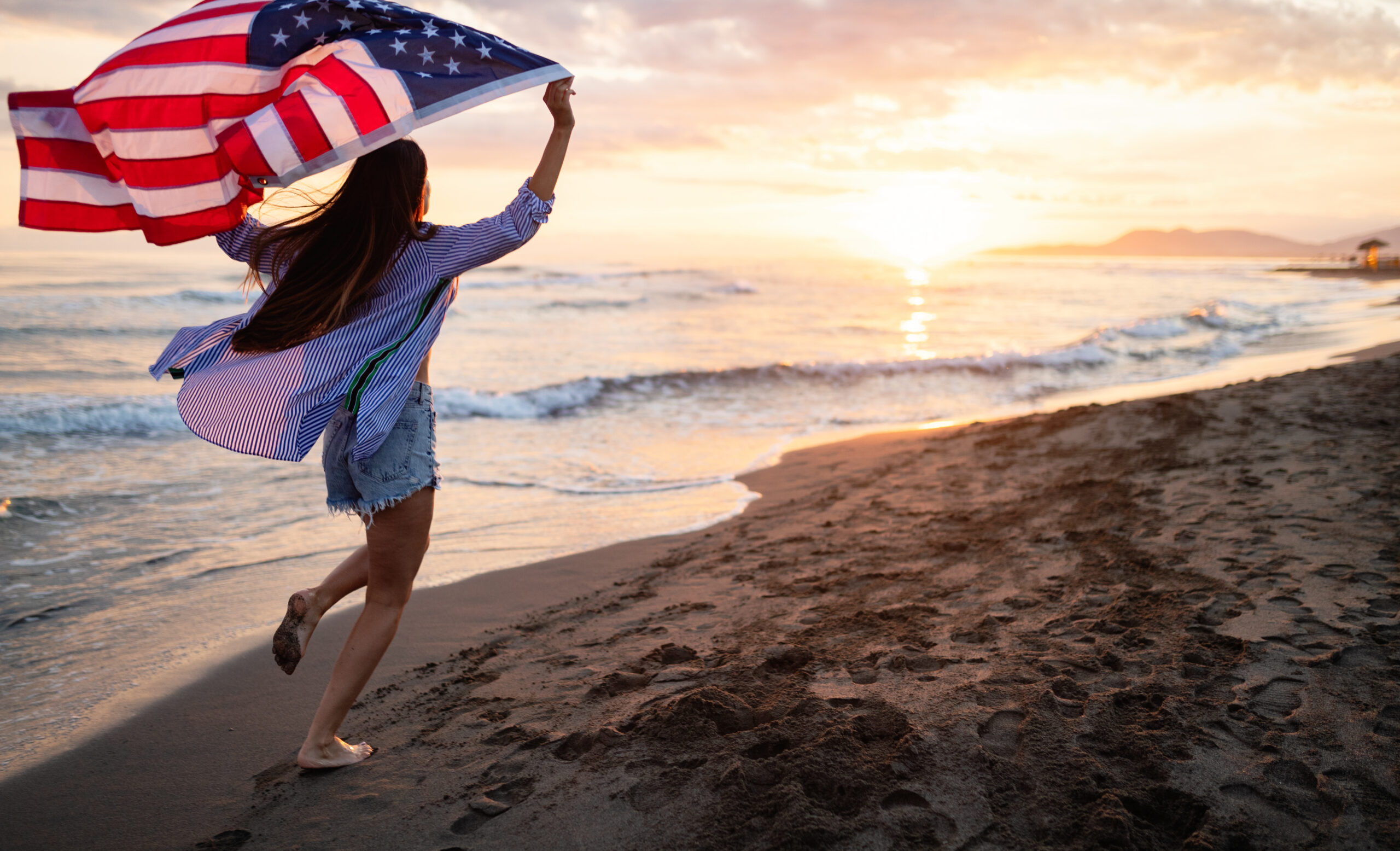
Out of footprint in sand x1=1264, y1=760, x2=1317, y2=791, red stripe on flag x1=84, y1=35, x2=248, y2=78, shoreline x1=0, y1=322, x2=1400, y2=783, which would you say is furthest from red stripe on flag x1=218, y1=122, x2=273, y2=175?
footprint in sand x1=1264, y1=760, x2=1317, y2=791

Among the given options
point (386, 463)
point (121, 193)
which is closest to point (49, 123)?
point (121, 193)

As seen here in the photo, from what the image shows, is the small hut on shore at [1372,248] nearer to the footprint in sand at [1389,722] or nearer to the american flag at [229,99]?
the footprint in sand at [1389,722]

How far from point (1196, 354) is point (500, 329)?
16207 mm

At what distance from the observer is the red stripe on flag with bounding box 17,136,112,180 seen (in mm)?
2314

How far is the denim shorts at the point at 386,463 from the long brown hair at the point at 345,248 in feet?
0.96

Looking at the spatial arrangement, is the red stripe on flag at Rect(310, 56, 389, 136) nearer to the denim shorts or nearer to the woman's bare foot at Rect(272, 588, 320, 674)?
the denim shorts

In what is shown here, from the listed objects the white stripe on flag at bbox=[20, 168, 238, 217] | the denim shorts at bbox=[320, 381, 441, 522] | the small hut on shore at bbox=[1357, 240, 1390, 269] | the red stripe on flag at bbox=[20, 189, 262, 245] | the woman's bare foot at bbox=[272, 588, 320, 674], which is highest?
the small hut on shore at bbox=[1357, 240, 1390, 269]

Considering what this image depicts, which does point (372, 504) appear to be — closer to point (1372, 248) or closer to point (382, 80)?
point (382, 80)

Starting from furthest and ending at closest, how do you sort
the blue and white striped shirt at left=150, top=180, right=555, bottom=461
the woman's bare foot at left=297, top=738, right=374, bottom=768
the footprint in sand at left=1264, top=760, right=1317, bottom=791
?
the woman's bare foot at left=297, top=738, right=374, bottom=768, the blue and white striped shirt at left=150, top=180, right=555, bottom=461, the footprint in sand at left=1264, top=760, right=1317, bottom=791

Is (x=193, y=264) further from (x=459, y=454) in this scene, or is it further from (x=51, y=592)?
(x=51, y=592)

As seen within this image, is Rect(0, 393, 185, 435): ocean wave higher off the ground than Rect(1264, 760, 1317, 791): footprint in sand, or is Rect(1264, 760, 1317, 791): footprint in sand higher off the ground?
Rect(0, 393, 185, 435): ocean wave

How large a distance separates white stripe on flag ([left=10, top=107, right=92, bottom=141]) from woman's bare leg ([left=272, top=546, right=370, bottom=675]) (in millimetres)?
1536

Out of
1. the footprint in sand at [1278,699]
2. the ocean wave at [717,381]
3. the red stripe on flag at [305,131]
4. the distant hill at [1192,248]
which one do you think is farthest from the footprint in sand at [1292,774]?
the distant hill at [1192,248]

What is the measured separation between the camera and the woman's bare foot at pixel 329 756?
257cm
